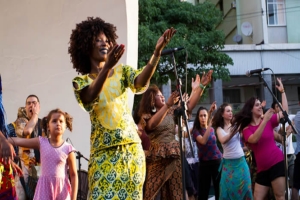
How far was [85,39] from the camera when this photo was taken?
3.82m

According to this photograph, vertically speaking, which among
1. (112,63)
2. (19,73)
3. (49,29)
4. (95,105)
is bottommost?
(95,105)

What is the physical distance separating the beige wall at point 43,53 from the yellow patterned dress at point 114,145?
462cm

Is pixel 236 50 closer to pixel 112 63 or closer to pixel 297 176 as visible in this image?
pixel 297 176

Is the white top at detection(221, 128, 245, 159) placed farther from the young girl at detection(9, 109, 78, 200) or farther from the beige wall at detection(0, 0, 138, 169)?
the young girl at detection(9, 109, 78, 200)

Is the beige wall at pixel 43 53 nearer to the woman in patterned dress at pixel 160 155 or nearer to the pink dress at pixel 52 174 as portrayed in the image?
the woman in patterned dress at pixel 160 155

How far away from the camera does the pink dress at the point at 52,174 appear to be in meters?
5.51

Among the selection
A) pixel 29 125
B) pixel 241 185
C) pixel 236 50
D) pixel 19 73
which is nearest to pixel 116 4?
pixel 19 73

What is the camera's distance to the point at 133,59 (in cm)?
795

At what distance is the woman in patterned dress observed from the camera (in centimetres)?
659

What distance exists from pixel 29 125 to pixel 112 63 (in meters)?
3.16

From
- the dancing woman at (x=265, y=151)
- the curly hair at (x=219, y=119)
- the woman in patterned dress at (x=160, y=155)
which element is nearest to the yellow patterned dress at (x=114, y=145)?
the woman in patterned dress at (x=160, y=155)

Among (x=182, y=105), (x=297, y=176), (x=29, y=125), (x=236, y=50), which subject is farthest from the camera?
(x=236, y=50)

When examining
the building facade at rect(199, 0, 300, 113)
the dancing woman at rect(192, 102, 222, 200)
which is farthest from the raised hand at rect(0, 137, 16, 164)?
the building facade at rect(199, 0, 300, 113)

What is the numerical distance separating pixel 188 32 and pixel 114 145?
14.8 m
